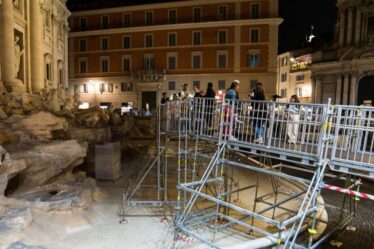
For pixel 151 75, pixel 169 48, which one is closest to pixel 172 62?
pixel 169 48

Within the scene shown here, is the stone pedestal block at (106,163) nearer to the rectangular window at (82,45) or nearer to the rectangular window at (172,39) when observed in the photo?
the rectangular window at (172,39)

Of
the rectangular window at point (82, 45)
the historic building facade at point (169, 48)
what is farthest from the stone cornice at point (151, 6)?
the rectangular window at point (82, 45)

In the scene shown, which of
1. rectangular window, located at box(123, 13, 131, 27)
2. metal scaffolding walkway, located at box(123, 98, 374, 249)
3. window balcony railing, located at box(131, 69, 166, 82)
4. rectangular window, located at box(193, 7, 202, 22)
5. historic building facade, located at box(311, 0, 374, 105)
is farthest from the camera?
rectangular window, located at box(123, 13, 131, 27)

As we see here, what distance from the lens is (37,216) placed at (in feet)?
26.1

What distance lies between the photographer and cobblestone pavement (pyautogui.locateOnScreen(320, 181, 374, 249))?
8.80m

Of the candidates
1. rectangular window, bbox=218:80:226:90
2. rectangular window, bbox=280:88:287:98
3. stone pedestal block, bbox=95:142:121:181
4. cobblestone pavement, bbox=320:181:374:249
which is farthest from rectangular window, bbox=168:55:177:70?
cobblestone pavement, bbox=320:181:374:249

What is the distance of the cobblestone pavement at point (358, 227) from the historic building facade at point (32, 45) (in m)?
19.5

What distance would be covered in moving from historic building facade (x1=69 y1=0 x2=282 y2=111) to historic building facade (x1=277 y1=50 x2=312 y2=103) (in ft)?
31.9

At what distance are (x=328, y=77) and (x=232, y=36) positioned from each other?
13.4m

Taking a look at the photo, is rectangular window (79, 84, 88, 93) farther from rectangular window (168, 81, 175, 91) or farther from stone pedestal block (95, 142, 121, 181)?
stone pedestal block (95, 142, 121, 181)

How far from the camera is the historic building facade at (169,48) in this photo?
122 ft

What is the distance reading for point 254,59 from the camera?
37438 millimetres

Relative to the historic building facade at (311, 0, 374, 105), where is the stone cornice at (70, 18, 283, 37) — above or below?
above

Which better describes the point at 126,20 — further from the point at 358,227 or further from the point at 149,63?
the point at 358,227
